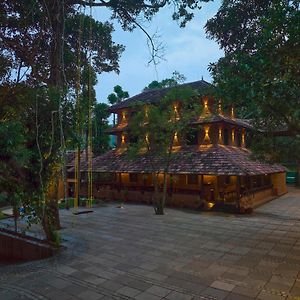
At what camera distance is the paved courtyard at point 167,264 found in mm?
6305

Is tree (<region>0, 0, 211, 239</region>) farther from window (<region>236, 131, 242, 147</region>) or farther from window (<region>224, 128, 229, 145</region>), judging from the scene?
window (<region>236, 131, 242, 147</region>)

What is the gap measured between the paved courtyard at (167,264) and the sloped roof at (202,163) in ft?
11.9

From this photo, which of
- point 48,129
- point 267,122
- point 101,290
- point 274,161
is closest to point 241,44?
point 267,122

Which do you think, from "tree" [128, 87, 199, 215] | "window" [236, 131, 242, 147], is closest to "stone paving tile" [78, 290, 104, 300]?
"tree" [128, 87, 199, 215]

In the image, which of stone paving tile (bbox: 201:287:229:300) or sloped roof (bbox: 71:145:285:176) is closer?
stone paving tile (bbox: 201:287:229:300)

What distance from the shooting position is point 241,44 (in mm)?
8836

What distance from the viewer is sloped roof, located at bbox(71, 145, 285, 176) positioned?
16.8 meters

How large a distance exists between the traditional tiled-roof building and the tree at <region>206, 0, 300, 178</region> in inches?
317

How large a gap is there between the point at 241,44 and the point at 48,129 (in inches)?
243

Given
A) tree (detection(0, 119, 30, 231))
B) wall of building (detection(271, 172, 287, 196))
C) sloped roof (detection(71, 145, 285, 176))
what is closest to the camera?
tree (detection(0, 119, 30, 231))

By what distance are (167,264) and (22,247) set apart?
227 inches

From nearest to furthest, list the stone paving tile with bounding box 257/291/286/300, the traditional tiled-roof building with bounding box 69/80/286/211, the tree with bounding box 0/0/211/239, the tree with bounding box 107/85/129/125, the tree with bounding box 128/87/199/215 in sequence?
the stone paving tile with bounding box 257/291/286/300 < the tree with bounding box 0/0/211/239 < the tree with bounding box 128/87/199/215 < the traditional tiled-roof building with bounding box 69/80/286/211 < the tree with bounding box 107/85/129/125

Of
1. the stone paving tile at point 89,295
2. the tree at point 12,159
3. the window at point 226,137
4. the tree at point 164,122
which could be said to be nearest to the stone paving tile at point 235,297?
the stone paving tile at point 89,295

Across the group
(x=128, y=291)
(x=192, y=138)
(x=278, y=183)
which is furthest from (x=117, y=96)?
(x=128, y=291)
